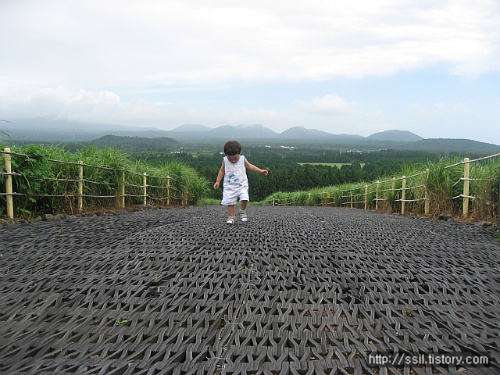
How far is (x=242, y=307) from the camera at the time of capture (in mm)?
1678

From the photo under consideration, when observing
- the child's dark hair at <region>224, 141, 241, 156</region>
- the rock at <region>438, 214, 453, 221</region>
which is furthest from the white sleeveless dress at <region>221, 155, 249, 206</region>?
the rock at <region>438, 214, 453, 221</region>

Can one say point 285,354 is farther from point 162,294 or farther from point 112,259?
point 112,259

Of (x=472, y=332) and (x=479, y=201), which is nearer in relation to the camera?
(x=472, y=332)

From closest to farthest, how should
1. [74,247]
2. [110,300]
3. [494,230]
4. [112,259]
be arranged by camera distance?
[110,300] < [112,259] < [74,247] < [494,230]

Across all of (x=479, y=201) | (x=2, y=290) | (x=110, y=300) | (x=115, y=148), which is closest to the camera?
(x=110, y=300)

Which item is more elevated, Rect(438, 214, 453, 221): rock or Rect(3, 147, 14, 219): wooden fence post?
Rect(3, 147, 14, 219): wooden fence post

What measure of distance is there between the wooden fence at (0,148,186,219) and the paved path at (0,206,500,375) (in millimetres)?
2216

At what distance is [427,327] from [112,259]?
202 cm

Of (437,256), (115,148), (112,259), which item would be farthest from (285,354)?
(115,148)

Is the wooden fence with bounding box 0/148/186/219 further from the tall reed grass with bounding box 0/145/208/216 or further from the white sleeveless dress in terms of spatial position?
the white sleeveless dress

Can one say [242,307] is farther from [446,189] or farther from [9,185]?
[446,189]

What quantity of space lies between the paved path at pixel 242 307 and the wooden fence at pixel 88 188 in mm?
2216

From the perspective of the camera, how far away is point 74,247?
2.78 metres

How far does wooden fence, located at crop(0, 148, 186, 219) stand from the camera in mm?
4496
